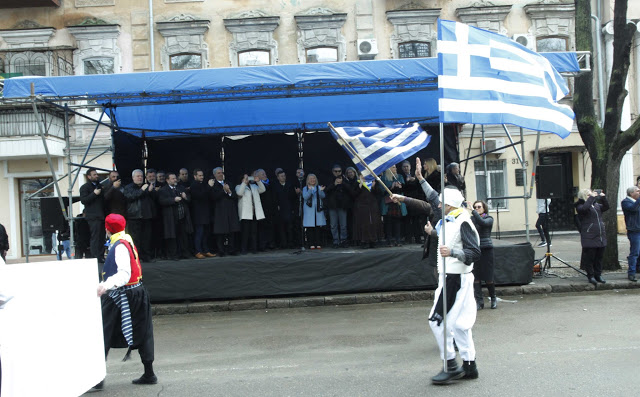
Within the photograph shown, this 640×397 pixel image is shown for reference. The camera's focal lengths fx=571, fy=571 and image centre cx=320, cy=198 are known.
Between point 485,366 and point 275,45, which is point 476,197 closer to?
point 275,45

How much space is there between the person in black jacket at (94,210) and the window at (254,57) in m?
10.9

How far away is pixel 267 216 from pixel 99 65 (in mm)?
11634

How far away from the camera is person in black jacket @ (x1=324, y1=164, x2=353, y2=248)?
1291 cm

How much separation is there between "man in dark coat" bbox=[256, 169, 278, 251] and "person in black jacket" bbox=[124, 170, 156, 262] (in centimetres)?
263

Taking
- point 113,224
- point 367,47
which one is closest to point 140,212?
point 113,224

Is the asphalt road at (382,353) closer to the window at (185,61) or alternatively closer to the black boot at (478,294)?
the black boot at (478,294)

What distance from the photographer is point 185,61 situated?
21156mm

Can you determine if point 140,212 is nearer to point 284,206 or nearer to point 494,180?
point 284,206

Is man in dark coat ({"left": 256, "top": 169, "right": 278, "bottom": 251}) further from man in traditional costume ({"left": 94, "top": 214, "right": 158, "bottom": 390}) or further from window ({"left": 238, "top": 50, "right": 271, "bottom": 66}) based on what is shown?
window ({"left": 238, "top": 50, "right": 271, "bottom": 66})

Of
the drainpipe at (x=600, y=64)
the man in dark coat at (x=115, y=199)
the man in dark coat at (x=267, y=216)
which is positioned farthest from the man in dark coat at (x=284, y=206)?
the drainpipe at (x=600, y=64)

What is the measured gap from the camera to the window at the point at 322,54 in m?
21.2

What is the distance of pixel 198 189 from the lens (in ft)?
39.3

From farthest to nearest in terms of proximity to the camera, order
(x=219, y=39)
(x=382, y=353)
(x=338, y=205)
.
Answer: (x=219, y=39) → (x=338, y=205) → (x=382, y=353)

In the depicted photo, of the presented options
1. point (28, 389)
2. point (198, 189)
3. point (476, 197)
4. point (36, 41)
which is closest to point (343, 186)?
point (198, 189)
